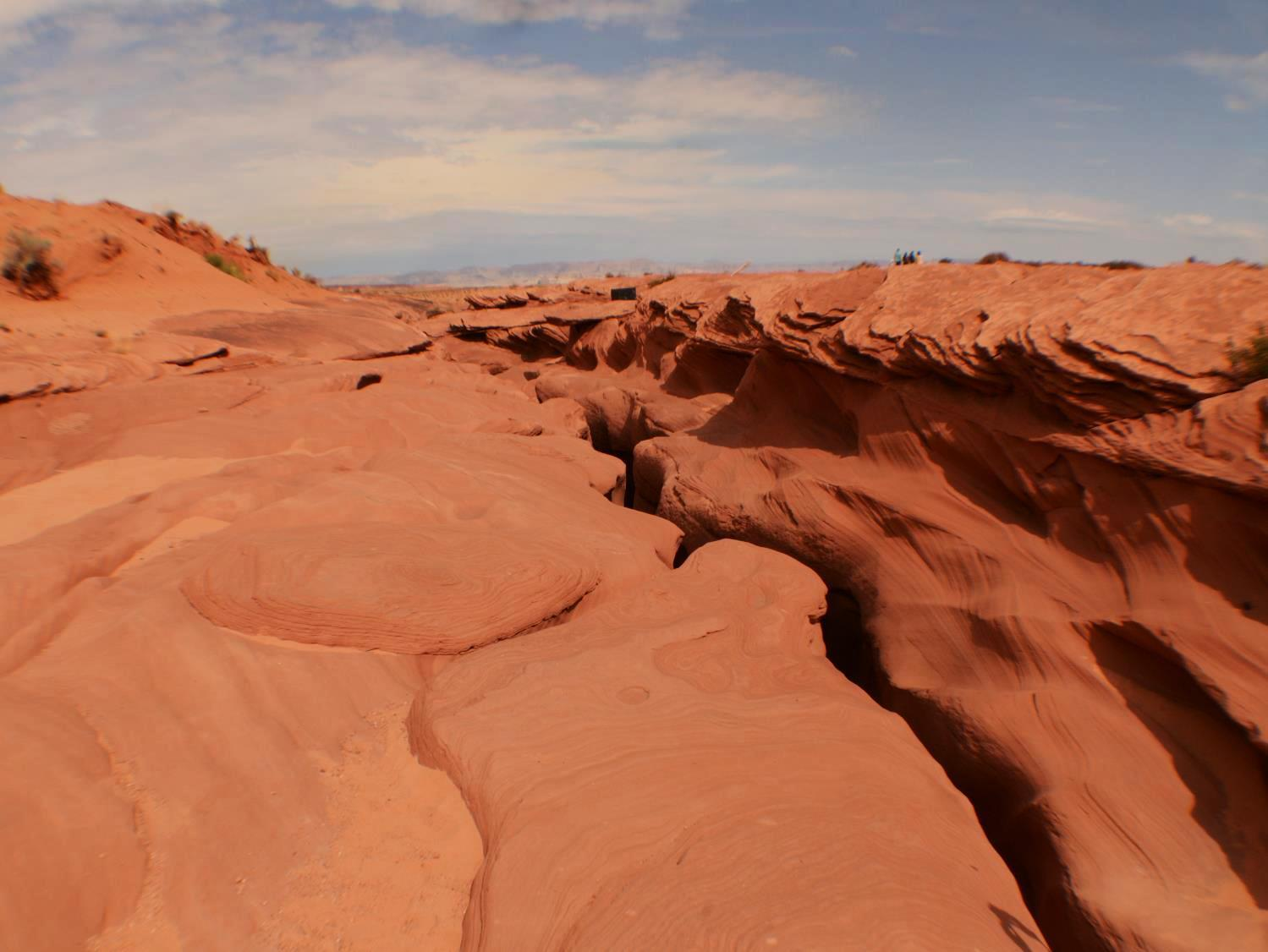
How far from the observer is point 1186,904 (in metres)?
2.75

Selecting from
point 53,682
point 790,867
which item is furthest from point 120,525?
point 790,867

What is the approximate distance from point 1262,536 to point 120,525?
639 cm

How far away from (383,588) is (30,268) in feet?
42.2

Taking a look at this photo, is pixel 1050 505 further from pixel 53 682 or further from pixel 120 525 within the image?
pixel 120 525

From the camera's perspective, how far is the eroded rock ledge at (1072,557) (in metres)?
3.01

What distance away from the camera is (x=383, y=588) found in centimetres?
404

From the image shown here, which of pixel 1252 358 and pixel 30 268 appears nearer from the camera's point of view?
pixel 1252 358

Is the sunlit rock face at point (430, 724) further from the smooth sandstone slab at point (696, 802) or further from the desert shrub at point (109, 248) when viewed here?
the desert shrub at point (109, 248)

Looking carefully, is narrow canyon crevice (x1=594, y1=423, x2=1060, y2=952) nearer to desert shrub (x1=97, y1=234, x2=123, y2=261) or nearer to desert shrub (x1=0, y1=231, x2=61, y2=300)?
desert shrub (x1=0, y1=231, x2=61, y2=300)

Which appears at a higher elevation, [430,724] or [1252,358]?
[1252,358]

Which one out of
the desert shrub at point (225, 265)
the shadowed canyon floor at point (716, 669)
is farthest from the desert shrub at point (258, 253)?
the shadowed canyon floor at point (716, 669)

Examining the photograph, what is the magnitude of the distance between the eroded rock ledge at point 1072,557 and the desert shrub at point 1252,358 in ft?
0.16

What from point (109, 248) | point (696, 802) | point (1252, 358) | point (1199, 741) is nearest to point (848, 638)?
point (1199, 741)

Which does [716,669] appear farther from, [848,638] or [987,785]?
[848,638]
